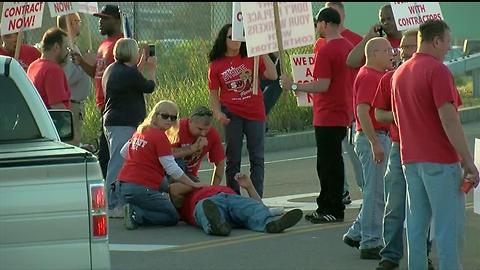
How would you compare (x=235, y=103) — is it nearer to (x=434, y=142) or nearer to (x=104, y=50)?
(x=104, y=50)

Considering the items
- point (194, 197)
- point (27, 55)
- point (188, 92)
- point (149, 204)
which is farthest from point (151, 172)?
point (188, 92)

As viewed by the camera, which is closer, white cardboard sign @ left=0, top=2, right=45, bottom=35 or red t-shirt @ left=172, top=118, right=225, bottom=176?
red t-shirt @ left=172, top=118, right=225, bottom=176

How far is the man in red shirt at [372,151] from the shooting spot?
34.0 feet

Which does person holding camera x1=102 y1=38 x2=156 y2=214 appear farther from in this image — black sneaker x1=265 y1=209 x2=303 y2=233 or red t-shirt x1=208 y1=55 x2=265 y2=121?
black sneaker x1=265 y1=209 x2=303 y2=233

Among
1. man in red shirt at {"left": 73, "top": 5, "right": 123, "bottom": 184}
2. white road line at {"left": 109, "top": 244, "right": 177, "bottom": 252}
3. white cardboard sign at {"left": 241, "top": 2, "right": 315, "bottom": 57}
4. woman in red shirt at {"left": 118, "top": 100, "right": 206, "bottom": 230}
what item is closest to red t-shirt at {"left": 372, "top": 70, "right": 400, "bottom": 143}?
white road line at {"left": 109, "top": 244, "right": 177, "bottom": 252}

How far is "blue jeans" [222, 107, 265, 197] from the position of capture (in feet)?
44.1

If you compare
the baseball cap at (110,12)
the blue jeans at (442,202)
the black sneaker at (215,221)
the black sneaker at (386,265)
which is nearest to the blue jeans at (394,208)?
the black sneaker at (386,265)

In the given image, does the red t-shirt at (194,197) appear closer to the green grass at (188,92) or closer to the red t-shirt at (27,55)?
the red t-shirt at (27,55)

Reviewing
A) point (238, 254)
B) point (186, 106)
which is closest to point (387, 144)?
point (238, 254)

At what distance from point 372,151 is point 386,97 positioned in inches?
27.5

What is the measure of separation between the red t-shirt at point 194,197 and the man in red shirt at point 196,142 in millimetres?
519

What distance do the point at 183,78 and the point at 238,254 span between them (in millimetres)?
9801

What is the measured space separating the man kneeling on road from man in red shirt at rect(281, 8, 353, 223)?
0.66 metres

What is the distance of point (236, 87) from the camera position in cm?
1343
